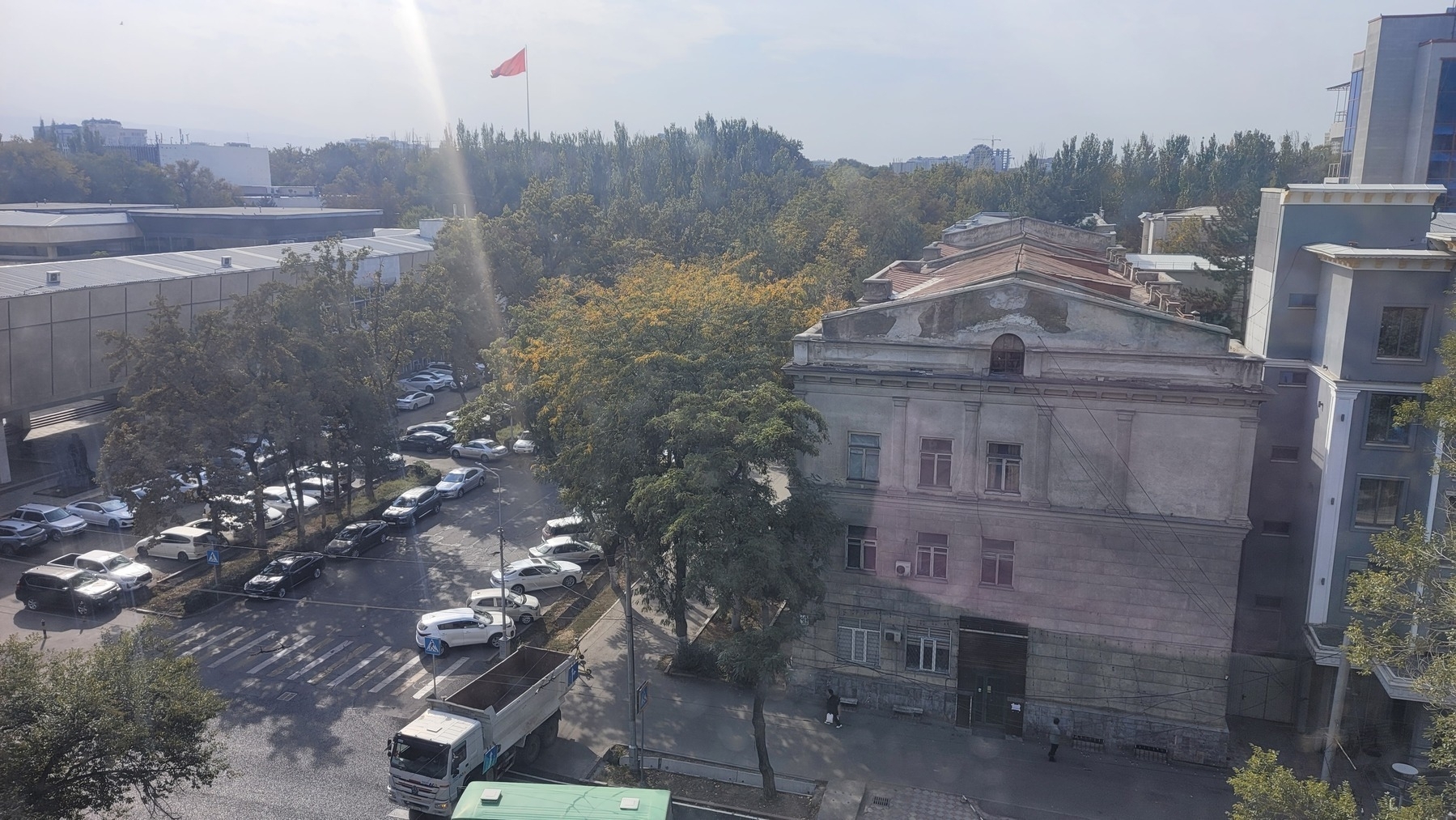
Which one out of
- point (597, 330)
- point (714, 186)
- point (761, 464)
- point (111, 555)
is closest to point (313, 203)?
point (714, 186)

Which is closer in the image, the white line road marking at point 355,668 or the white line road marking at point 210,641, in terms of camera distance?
the white line road marking at point 355,668

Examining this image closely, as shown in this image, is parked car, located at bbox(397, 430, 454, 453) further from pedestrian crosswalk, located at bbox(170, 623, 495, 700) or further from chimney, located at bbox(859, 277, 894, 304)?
chimney, located at bbox(859, 277, 894, 304)

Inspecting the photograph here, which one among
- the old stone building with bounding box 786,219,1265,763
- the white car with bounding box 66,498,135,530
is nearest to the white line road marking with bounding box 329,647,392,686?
the old stone building with bounding box 786,219,1265,763

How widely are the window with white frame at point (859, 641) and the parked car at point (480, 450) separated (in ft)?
72.8

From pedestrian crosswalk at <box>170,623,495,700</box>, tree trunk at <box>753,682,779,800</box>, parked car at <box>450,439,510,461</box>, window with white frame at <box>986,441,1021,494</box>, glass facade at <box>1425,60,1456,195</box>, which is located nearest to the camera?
tree trunk at <box>753,682,779,800</box>

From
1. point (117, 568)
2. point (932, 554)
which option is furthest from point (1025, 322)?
point (117, 568)

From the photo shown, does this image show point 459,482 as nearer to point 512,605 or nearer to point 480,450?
point 480,450

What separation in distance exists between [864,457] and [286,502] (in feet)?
71.8

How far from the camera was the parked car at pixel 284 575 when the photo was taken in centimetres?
2561

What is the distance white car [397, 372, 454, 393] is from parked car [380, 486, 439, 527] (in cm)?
1842

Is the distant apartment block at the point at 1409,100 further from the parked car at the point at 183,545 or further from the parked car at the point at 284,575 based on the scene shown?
the parked car at the point at 183,545

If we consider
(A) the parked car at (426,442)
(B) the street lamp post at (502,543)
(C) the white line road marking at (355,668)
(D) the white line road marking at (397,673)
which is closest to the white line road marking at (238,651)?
(C) the white line road marking at (355,668)

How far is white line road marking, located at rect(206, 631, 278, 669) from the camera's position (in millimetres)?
22125

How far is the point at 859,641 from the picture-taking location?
20.4 metres
